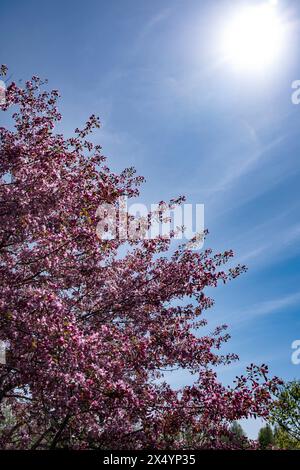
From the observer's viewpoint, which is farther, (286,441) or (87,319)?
(286,441)

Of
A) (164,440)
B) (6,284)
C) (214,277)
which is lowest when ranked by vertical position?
(164,440)

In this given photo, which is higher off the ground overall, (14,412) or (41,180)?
(41,180)

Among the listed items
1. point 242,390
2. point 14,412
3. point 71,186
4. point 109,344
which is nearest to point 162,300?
point 109,344

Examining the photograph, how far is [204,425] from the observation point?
8453 mm

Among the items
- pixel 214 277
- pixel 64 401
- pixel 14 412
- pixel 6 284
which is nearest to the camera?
pixel 64 401

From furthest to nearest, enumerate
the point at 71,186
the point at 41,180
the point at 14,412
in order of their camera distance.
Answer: the point at 14,412
the point at 71,186
the point at 41,180

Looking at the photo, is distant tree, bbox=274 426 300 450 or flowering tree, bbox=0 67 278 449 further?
distant tree, bbox=274 426 300 450

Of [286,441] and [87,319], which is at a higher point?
[87,319]

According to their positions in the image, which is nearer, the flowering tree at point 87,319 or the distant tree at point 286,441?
the flowering tree at point 87,319

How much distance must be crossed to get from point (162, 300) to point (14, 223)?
4.37 metres

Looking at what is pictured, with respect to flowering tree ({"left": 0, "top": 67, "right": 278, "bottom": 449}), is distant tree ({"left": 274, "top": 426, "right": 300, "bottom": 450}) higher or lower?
lower

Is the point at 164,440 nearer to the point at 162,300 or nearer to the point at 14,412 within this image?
the point at 162,300

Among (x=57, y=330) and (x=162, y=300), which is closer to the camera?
(x=57, y=330)

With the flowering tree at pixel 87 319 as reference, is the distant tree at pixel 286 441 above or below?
below
